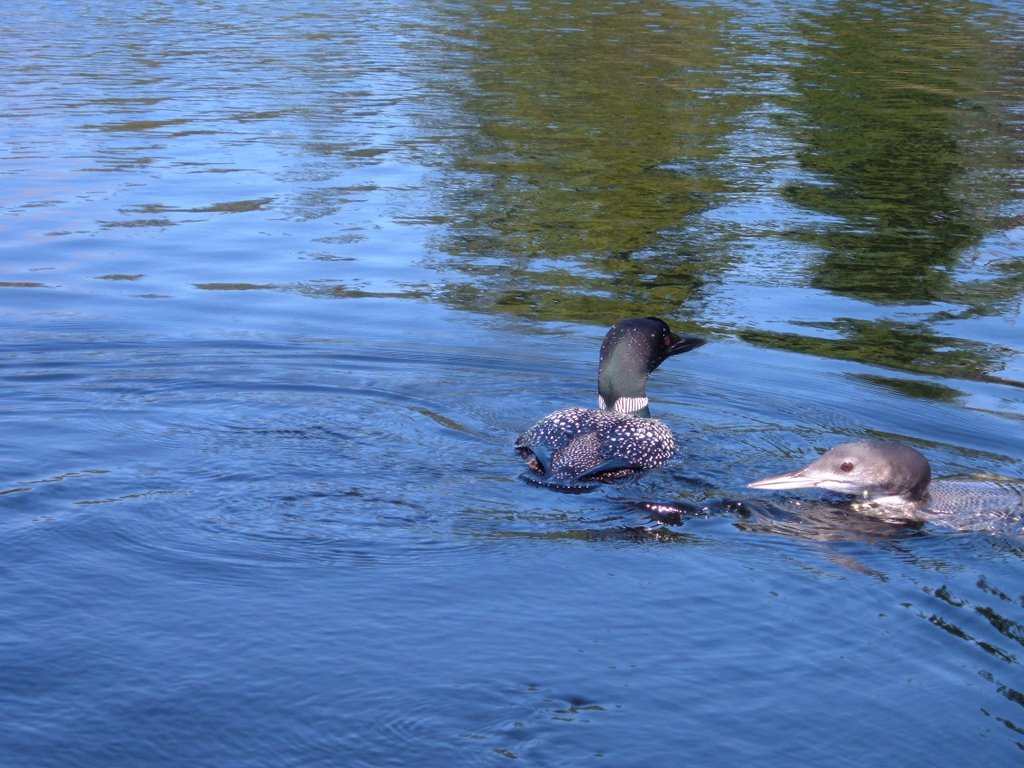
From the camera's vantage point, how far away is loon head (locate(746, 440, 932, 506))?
6020 mm

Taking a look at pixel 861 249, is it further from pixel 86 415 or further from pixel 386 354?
pixel 86 415

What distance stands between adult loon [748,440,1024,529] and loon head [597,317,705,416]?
1013 millimetres

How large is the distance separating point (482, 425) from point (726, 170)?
718 cm

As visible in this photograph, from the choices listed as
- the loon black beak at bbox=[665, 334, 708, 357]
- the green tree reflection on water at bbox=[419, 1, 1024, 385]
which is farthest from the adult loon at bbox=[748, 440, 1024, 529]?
the green tree reflection on water at bbox=[419, 1, 1024, 385]

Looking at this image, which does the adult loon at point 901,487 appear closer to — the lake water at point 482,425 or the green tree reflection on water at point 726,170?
the lake water at point 482,425

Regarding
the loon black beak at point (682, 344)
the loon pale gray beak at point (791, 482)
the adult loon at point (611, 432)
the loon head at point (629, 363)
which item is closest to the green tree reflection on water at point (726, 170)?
the loon black beak at point (682, 344)

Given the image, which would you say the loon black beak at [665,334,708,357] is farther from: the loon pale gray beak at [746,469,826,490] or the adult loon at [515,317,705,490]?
the loon pale gray beak at [746,469,826,490]

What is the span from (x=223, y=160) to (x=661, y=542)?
8855 millimetres

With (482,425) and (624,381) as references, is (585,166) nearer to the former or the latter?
(624,381)

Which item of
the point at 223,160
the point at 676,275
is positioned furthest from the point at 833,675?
the point at 223,160

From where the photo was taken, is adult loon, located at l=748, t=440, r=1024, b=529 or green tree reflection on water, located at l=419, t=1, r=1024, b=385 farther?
green tree reflection on water, located at l=419, t=1, r=1024, b=385

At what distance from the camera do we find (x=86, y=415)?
22.5ft

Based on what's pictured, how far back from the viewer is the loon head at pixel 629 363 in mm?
7012

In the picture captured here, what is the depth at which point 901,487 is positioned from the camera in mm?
6031
